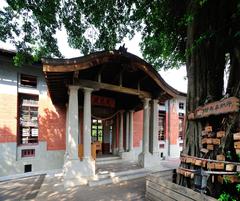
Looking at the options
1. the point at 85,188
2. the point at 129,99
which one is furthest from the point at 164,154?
the point at 85,188

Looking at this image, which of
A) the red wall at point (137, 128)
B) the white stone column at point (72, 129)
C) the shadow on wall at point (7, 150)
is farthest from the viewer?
the red wall at point (137, 128)

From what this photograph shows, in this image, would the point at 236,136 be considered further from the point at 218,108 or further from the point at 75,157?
the point at 75,157

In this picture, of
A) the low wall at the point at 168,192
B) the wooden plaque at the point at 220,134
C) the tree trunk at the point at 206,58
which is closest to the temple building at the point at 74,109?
the low wall at the point at 168,192

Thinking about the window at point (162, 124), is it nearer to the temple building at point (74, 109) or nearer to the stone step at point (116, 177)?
the temple building at point (74, 109)

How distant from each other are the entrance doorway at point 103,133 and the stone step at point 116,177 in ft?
13.7

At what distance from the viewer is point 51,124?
10.0 m

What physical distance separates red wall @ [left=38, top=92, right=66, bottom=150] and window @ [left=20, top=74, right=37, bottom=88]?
27.7 inches

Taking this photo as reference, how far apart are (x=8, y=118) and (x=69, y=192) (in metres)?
4.80

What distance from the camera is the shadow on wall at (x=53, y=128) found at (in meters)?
9.81

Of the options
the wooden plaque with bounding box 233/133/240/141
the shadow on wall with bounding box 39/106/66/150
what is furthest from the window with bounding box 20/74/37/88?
the wooden plaque with bounding box 233/133/240/141

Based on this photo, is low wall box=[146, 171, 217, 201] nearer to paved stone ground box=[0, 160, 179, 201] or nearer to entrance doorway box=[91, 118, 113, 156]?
paved stone ground box=[0, 160, 179, 201]

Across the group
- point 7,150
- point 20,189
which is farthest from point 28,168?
point 20,189

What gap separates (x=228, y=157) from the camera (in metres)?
3.40

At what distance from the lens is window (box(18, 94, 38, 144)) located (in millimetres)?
9422
